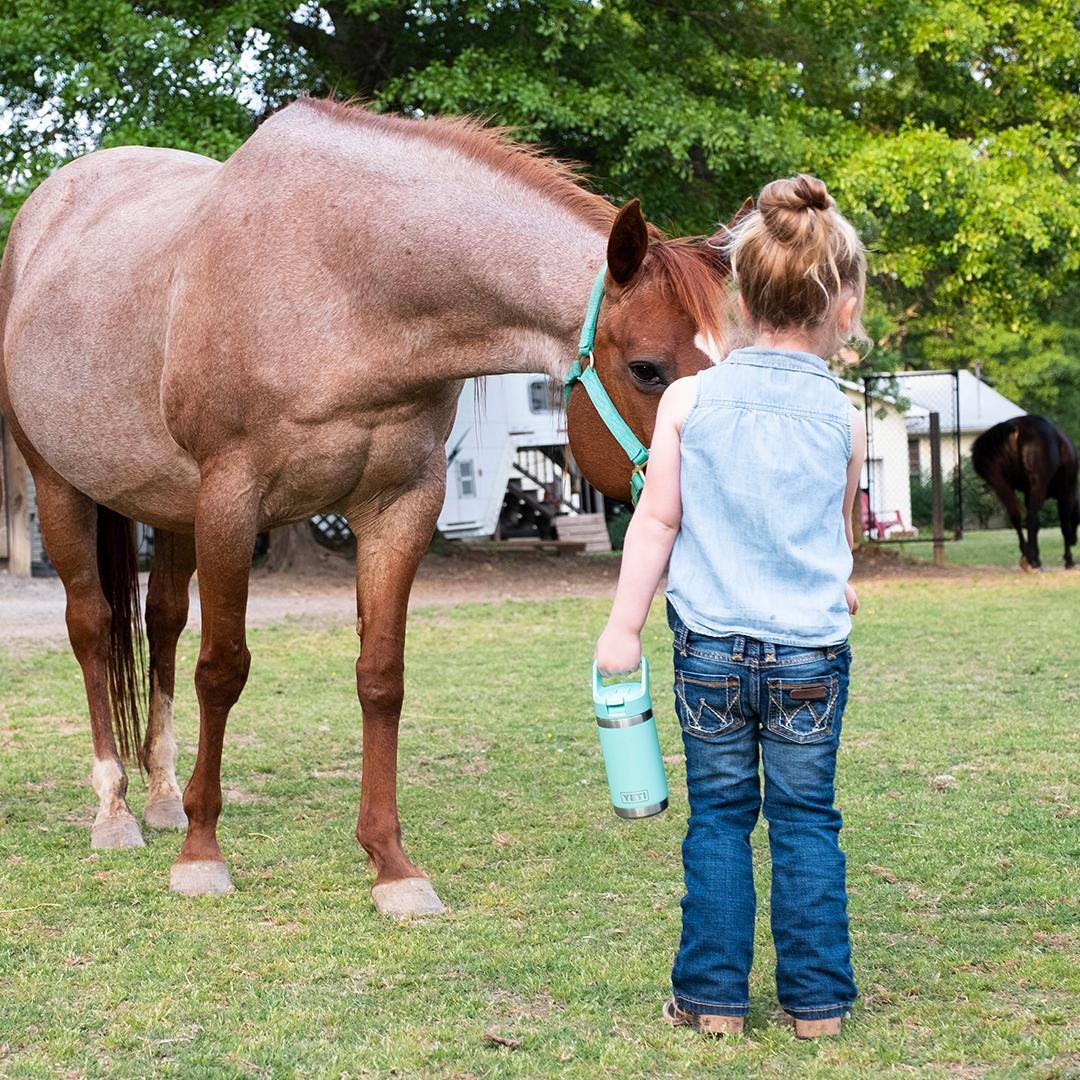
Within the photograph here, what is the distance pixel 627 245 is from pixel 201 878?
2.14 m

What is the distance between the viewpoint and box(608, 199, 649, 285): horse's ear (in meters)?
3.05

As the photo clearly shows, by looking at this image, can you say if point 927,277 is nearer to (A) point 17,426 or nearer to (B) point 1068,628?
(B) point 1068,628

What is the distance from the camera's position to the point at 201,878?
3805 millimetres

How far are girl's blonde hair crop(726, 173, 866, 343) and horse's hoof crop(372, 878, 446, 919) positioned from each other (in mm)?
1842

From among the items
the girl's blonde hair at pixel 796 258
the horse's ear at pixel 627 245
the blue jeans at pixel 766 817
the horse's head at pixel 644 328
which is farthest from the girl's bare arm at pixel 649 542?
the horse's ear at pixel 627 245

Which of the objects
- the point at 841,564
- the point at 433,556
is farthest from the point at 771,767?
the point at 433,556

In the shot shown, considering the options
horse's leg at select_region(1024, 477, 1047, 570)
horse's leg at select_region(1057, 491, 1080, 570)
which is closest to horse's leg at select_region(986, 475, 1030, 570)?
horse's leg at select_region(1024, 477, 1047, 570)

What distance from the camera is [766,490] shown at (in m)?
2.52

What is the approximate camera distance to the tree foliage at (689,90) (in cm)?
1271

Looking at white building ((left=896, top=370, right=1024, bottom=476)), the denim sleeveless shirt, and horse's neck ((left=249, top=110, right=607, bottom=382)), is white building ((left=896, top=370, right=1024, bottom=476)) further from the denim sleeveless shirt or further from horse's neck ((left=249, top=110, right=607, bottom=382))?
the denim sleeveless shirt

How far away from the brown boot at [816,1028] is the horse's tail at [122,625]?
122 inches

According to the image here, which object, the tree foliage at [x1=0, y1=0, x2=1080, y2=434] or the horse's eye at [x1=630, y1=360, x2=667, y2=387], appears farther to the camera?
the tree foliage at [x1=0, y1=0, x2=1080, y2=434]

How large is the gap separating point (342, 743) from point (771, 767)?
13.0 ft

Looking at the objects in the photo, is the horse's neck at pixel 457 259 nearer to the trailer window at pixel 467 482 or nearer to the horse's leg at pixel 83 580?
the horse's leg at pixel 83 580
